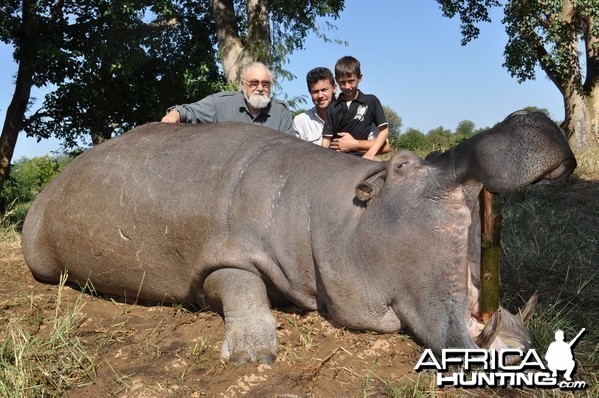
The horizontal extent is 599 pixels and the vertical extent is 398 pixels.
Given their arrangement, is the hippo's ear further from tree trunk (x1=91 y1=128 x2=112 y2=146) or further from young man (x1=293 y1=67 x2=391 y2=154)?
tree trunk (x1=91 y1=128 x2=112 y2=146)

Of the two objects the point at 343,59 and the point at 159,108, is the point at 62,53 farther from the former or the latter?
the point at 343,59

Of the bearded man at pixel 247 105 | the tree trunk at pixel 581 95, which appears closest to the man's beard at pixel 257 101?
the bearded man at pixel 247 105

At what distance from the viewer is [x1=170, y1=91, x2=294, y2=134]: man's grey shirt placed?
516cm

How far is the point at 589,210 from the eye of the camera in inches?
267

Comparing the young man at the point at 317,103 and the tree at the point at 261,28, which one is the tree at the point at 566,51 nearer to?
the tree at the point at 261,28

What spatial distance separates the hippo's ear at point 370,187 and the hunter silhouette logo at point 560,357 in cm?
105

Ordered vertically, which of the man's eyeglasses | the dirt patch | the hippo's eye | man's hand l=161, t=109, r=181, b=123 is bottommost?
the dirt patch

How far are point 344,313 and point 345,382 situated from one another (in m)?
0.43

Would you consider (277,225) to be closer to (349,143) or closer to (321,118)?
(349,143)

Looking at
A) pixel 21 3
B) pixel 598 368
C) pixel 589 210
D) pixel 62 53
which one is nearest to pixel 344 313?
pixel 598 368

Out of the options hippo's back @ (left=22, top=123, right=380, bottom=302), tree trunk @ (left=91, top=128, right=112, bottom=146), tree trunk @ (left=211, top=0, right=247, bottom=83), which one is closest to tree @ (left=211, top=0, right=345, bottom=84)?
tree trunk @ (left=211, top=0, right=247, bottom=83)

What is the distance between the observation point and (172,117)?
486cm

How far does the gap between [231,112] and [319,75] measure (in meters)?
0.97

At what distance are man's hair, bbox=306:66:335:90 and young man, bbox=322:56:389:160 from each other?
12 centimetres
